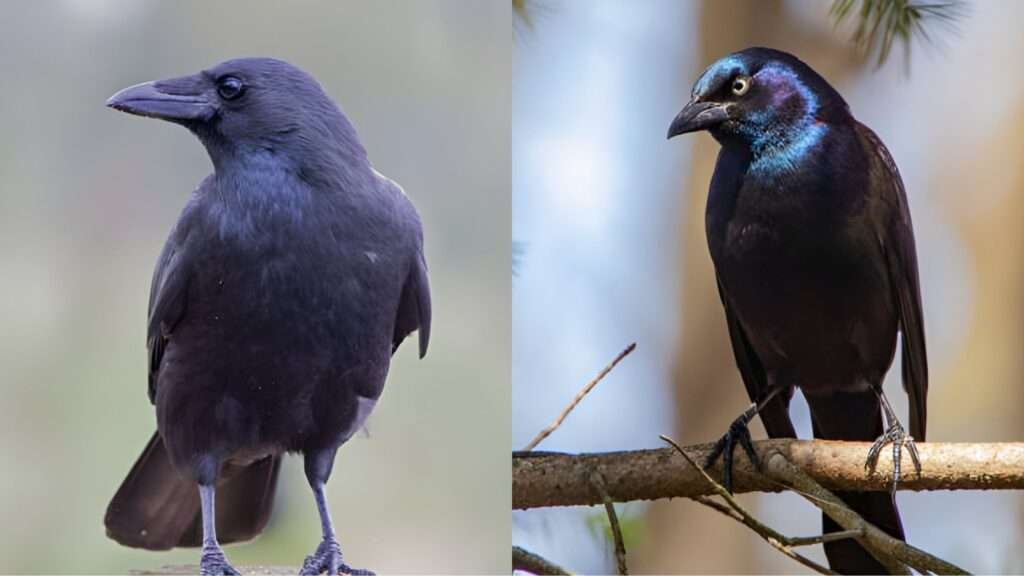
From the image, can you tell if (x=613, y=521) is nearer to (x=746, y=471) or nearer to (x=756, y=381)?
(x=746, y=471)

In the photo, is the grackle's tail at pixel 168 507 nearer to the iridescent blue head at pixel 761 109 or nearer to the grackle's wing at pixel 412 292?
the grackle's wing at pixel 412 292

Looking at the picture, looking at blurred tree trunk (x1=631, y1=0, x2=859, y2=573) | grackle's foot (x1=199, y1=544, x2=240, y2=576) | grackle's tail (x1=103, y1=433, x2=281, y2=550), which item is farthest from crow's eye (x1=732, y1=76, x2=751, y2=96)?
grackle's foot (x1=199, y1=544, x2=240, y2=576)

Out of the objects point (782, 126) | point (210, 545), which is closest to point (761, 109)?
point (782, 126)

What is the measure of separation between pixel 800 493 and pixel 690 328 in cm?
34

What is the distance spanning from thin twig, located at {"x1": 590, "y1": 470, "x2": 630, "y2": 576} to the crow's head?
2.38 feet

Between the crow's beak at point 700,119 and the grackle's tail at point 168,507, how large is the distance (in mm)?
839

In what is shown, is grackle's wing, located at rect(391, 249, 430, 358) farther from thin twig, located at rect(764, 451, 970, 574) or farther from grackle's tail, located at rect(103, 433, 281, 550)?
thin twig, located at rect(764, 451, 970, 574)

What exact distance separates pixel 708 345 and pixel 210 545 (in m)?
→ 0.92

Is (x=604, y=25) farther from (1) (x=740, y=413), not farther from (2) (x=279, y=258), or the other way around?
(2) (x=279, y=258)

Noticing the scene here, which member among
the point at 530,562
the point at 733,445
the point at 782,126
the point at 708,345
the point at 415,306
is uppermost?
the point at 782,126

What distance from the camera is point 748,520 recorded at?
209 cm

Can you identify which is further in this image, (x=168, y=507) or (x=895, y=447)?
(x=895, y=447)

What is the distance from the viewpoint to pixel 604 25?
93.6 inches

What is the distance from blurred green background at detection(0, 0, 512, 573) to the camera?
1882mm
